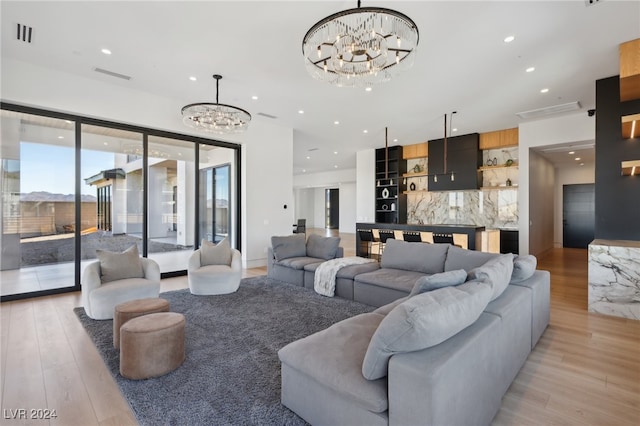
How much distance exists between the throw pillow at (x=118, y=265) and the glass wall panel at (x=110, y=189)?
1765 mm

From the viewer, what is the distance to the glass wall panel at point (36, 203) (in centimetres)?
469

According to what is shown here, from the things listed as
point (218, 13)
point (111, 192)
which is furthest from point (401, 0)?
point (111, 192)

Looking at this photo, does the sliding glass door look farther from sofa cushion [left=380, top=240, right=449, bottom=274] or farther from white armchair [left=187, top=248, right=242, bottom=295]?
sofa cushion [left=380, top=240, right=449, bottom=274]

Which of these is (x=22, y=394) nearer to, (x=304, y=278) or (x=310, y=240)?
(x=304, y=278)

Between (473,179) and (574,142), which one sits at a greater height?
(574,142)

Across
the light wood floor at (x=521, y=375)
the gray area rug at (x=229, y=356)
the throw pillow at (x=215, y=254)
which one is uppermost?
the throw pillow at (x=215, y=254)

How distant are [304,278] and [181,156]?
3.86 m

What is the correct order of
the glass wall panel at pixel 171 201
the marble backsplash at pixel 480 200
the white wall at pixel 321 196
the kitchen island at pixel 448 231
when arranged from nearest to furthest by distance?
the glass wall panel at pixel 171 201 → the kitchen island at pixel 448 231 → the marble backsplash at pixel 480 200 → the white wall at pixel 321 196

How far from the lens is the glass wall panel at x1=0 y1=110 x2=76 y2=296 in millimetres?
4688

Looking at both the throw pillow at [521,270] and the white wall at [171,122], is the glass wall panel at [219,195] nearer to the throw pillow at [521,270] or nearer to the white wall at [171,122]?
the white wall at [171,122]

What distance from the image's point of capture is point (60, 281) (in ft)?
16.5

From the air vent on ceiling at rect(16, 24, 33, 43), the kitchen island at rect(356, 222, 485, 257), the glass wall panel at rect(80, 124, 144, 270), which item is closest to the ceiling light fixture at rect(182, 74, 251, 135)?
the glass wall panel at rect(80, 124, 144, 270)

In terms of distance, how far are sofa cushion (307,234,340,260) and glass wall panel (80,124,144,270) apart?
3269mm

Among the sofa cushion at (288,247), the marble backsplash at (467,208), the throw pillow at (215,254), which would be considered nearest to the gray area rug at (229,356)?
the throw pillow at (215,254)
